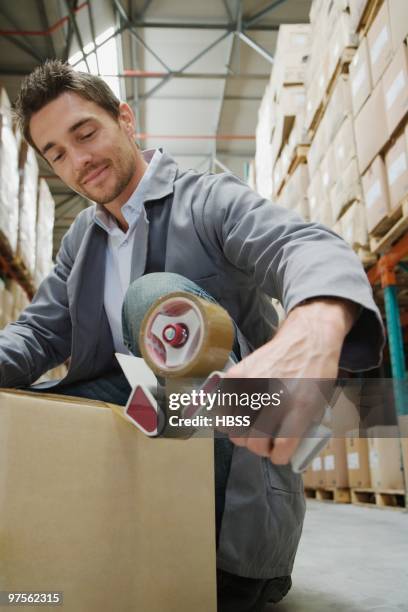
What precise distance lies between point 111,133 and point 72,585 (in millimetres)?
879

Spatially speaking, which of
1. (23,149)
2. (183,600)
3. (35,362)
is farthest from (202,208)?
(23,149)

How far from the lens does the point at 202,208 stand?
38.6 inches

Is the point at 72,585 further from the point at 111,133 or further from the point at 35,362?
the point at 111,133

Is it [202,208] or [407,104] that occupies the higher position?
[407,104]

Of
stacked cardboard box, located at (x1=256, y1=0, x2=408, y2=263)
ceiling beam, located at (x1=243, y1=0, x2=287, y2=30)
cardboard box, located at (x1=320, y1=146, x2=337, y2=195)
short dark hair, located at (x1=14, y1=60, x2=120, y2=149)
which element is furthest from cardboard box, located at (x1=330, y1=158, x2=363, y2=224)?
ceiling beam, located at (x1=243, y1=0, x2=287, y2=30)

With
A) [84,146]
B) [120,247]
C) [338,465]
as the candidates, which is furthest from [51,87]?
[338,465]

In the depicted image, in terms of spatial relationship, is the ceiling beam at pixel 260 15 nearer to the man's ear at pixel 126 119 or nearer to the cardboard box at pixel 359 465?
the cardboard box at pixel 359 465

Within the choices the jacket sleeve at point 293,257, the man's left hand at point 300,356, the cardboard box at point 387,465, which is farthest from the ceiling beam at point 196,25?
the man's left hand at point 300,356

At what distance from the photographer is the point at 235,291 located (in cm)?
100

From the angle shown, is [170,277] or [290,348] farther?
[170,277]

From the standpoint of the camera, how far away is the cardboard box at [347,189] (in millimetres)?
2797

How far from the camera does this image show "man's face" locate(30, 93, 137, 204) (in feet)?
3.69

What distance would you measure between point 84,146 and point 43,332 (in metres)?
0.42

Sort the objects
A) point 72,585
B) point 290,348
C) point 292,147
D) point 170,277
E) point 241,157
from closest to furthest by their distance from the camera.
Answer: point 290,348 → point 72,585 → point 170,277 → point 292,147 → point 241,157
